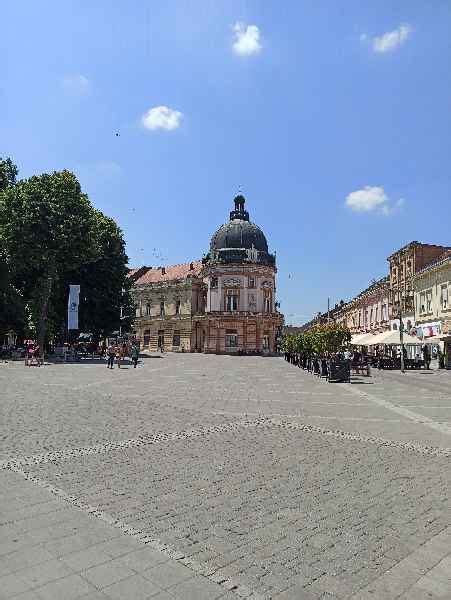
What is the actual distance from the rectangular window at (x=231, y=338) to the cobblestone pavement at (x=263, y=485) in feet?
199

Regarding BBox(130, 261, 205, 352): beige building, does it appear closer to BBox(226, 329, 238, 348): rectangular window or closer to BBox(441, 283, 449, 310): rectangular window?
BBox(226, 329, 238, 348): rectangular window

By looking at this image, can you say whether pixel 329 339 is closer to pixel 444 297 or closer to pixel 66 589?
pixel 444 297

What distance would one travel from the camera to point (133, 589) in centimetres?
364

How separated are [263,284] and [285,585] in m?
73.1

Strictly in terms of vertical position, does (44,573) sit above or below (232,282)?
below

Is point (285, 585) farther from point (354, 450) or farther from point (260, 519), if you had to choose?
point (354, 450)

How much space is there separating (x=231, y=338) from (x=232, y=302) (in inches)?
216

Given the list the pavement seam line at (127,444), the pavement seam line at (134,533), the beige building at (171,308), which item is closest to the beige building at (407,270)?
the beige building at (171,308)

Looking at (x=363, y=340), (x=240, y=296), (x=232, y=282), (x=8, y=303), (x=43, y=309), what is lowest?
(x=363, y=340)

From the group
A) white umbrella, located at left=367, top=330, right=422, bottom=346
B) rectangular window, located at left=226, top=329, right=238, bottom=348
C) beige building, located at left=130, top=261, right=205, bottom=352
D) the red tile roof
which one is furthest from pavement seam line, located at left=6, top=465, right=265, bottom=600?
→ the red tile roof

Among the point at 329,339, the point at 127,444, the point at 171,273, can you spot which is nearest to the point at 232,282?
the point at 171,273

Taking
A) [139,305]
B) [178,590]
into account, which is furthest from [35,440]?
[139,305]

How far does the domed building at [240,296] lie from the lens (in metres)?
74.2

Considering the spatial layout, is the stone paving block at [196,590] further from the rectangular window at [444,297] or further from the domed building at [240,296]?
the domed building at [240,296]
